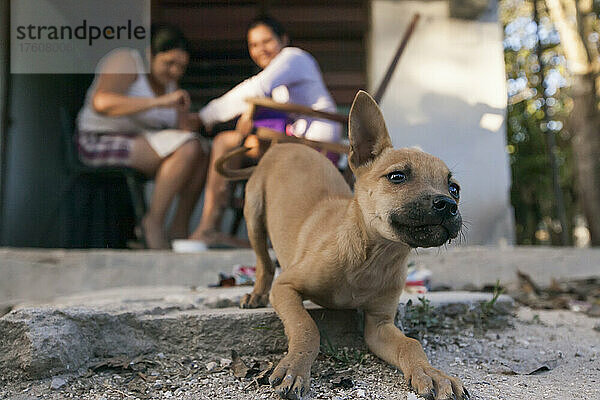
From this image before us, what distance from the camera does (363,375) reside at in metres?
2.45

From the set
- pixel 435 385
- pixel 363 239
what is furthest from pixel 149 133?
pixel 435 385

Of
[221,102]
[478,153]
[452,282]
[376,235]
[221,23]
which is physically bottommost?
[452,282]

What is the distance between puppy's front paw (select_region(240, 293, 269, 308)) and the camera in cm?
306

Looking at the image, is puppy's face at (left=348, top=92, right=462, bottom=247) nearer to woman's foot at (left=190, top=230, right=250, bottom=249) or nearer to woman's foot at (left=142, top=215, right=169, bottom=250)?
woman's foot at (left=190, top=230, right=250, bottom=249)

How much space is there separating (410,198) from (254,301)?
4.02 ft

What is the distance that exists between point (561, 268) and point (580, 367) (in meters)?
3.36

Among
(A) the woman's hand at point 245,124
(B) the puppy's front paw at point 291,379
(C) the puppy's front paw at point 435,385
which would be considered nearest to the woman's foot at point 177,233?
(A) the woman's hand at point 245,124

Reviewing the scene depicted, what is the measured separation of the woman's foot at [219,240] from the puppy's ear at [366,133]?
3441 mm

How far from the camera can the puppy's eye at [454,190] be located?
7.86ft

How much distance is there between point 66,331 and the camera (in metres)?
2.50

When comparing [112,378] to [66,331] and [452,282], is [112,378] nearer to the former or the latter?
[66,331]

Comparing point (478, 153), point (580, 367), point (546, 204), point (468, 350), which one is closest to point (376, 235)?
point (468, 350)

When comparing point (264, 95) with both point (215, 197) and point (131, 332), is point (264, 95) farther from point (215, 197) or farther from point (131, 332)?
point (131, 332)

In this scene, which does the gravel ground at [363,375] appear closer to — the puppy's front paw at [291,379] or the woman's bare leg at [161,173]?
the puppy's front paw at [291,379]
